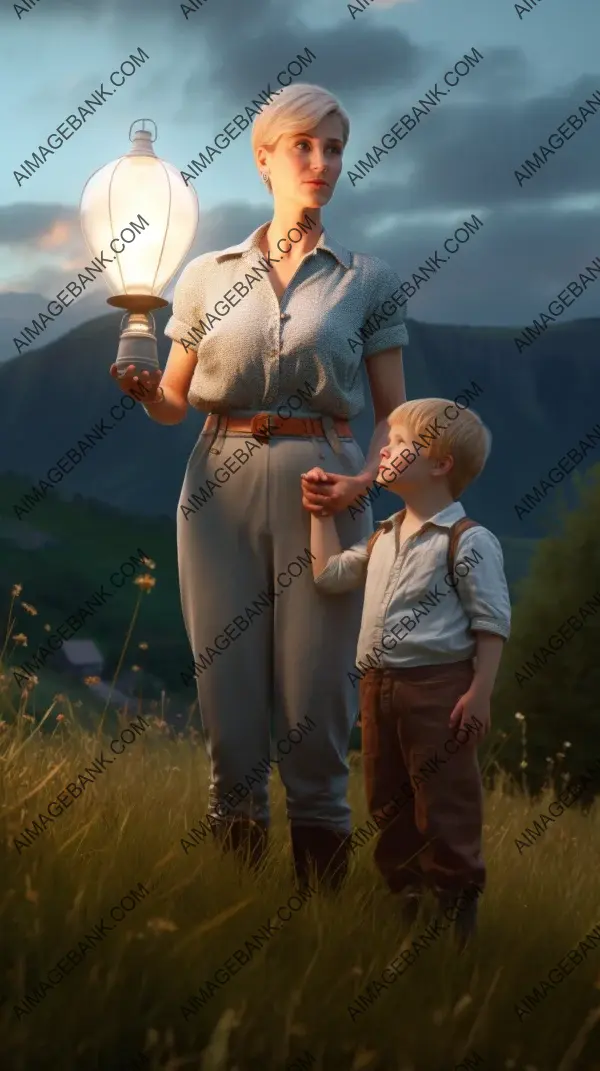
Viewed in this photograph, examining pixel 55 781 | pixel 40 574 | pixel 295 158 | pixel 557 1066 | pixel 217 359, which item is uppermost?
pixel 295 158

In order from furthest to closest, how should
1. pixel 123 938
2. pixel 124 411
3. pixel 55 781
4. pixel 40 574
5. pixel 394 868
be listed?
1. pixel 40 574
2. pixel 124 411
3. pixel 55 781
4. pixel 394 868
5. pixel 123 938

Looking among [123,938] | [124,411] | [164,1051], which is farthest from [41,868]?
[124,411]

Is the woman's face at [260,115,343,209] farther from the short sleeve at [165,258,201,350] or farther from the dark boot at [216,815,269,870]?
the dark boot at [216,815,269,870]

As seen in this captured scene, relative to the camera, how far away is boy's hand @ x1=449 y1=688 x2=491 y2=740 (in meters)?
3.48

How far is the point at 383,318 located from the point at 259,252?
48cm

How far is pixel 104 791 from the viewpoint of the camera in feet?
14.0

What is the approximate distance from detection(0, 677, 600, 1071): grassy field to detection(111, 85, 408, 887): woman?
1.17 ft

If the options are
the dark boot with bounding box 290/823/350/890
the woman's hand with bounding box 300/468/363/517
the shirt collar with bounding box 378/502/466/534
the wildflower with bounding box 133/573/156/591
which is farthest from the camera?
the wildflower with bounding box 133/573/156/591

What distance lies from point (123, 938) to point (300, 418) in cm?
169

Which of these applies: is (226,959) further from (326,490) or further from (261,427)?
(261,427)

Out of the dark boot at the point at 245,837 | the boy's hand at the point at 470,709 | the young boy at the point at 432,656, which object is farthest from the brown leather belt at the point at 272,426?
the dark boot at the point at 245,837

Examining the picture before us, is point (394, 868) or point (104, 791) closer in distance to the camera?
point (394, 868)

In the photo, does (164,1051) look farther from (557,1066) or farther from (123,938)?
(557,1066)

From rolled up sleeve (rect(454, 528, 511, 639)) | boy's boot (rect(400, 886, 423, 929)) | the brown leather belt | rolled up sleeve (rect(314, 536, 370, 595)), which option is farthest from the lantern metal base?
boy's boot (rect(400, 886, 423, 929))
